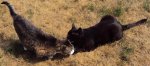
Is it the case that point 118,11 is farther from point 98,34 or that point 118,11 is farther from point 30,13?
point 30,13

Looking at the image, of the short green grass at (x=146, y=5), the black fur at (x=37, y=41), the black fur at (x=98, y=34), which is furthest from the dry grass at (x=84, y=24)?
the black fur at (x=37, y=41)

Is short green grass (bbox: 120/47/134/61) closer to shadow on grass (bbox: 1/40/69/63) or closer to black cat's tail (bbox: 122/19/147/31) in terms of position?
black cat's tail (bbox: 122/19/147/31)

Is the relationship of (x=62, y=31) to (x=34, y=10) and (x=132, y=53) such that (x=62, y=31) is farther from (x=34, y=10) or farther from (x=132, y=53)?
(x=132, y=53)

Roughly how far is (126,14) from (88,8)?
0.86 metres

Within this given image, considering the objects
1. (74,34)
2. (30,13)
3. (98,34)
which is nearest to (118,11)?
(98,34)

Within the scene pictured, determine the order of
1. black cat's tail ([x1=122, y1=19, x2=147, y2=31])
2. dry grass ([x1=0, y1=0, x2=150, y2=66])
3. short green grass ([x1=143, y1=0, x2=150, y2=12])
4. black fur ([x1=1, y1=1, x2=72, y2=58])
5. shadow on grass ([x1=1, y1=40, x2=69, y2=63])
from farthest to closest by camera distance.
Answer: short green grass ([x1=143, y1=0, x2=150, y2=12]) < black cat's tail ([x1=122, y1=19, x2=147, y2=31]) < dry grass ([x1=0, y1=0, x2=150, y2=66]) < shadow on grass ([x1=1, y1=40, x2=69, y2=63]) < black fur ([x1=1, y1=1, x2=72, y2=58])

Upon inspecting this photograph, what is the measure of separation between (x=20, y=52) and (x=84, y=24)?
5.51 ft

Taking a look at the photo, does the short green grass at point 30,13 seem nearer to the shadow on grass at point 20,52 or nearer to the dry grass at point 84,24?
the dry grass at point 84,24

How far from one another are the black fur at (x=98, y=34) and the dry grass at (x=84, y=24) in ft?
0.42

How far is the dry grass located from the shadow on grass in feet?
0.07

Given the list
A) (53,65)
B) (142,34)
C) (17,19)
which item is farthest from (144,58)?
(17,19)

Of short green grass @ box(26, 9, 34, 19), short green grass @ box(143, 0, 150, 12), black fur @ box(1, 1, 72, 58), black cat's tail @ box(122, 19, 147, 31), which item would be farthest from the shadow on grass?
short green grass @ box(143, 0, 150, 12)

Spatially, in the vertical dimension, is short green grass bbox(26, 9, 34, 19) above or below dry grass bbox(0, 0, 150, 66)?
above

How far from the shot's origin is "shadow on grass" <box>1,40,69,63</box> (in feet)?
21.8
